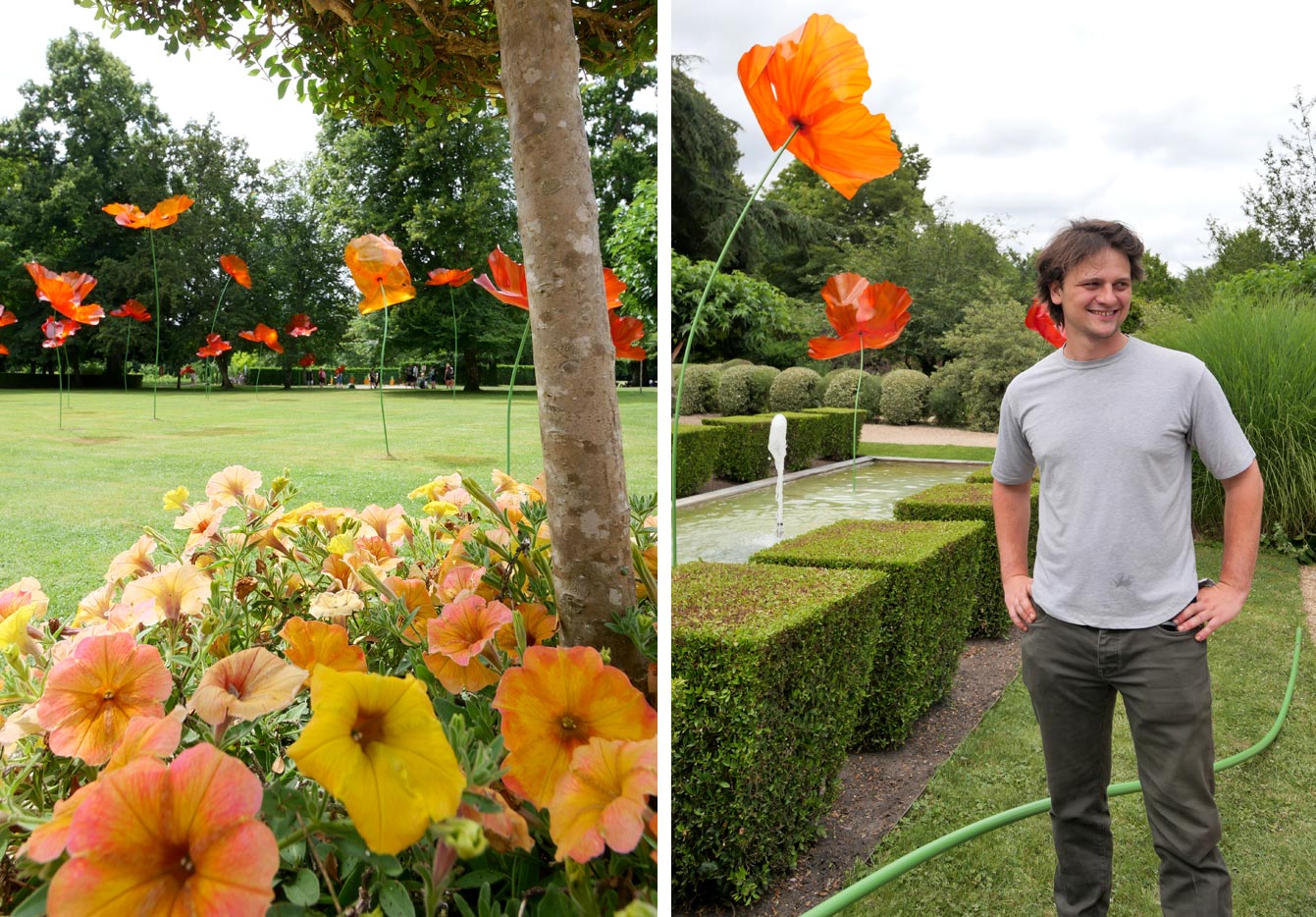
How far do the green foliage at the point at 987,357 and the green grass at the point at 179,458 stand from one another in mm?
5386

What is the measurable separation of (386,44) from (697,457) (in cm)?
660

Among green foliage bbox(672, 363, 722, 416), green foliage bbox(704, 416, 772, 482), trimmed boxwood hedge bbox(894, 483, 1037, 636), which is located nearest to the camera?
trimmed boxwood hedge bbox(894, 483, 1037, 636)

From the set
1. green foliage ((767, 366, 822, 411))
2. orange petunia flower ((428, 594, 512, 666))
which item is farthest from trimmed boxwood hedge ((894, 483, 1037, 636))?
green foliage ((767, 366, 822, 411))

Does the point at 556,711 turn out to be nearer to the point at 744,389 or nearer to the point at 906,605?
the point at 906,605

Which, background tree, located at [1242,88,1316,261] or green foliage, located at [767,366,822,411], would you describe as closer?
background tree, located at [1242,88,1316,261]

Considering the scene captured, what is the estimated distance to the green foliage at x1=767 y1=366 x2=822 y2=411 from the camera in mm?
13148

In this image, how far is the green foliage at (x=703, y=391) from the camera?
9.27 metres

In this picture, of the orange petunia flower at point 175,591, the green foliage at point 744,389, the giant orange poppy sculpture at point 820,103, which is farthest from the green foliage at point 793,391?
the orange petunia flower at point 175,591

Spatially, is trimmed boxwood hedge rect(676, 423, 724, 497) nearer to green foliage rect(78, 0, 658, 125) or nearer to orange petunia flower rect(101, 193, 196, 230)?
orange petunia flower rect(101, 193, 196, 230)

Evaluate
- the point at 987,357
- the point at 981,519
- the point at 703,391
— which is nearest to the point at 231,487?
the point at 981,519

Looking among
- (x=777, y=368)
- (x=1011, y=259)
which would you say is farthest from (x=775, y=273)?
(x=1011, y=259)

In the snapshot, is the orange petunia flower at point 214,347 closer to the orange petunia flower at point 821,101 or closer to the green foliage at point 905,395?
the orange petunia flower at point 821,101

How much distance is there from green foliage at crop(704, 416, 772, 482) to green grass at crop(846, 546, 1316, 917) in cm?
537

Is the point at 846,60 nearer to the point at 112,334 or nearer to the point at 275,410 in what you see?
the point at 275,410
